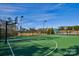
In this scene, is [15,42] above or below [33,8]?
below

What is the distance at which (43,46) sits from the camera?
445 cm

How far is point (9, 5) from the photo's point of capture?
4.41 m

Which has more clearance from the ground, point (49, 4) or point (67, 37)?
point (49, 4)

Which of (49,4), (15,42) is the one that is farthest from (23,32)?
(49,4)

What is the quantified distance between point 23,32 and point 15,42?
139 mm

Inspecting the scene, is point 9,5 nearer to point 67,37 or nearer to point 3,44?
point 3,44

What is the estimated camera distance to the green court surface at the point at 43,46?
4.43 meters

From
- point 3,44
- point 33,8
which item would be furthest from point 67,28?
point 3,44

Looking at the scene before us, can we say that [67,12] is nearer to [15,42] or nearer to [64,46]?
[64,46]

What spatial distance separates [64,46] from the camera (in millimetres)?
4445

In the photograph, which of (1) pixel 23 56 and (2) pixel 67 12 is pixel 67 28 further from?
(1) pixel 23 56

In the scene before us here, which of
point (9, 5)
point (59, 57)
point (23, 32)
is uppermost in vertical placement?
point (9, 5)

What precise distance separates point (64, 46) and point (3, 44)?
25.7 inches

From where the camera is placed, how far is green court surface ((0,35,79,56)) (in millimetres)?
4434
